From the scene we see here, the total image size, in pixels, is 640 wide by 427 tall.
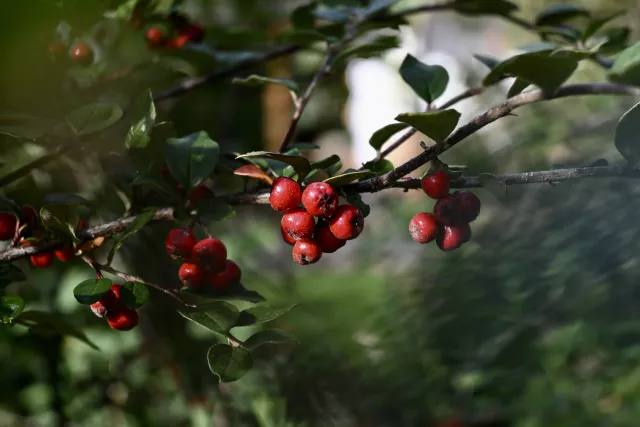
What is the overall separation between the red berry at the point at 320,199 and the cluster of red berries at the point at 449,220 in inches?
3.7

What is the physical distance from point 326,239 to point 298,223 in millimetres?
46

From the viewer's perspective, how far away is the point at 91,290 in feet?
2.10

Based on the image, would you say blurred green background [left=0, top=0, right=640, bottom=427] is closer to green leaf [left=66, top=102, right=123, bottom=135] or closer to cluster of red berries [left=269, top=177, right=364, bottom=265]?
green leaf [left=66, top=102, right=123, bottom=135]

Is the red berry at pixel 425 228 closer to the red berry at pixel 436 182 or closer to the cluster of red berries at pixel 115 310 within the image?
the red berry at pixel 436 182

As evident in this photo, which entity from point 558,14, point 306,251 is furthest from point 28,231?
point 558,14

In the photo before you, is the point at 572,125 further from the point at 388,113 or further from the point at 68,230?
the point at 388,113

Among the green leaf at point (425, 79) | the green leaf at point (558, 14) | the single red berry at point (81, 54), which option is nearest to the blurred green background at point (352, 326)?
the single red berry at point (81, 54)

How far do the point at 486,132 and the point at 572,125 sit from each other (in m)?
0.89

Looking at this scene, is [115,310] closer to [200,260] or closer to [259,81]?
[200,260]

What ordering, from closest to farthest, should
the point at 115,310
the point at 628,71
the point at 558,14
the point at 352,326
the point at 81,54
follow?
the point at 628,71
the point at 115,310
the point at 81,54
the point at 558,14
the point at 352,326

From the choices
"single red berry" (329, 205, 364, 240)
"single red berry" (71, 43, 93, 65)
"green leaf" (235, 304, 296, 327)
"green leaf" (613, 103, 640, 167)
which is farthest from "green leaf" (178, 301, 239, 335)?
"single red berry" (71, 43, 93, 65)

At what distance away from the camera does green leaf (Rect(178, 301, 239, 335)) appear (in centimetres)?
61

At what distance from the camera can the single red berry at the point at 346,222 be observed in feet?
1.97

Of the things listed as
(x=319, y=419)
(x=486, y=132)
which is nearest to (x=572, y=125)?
(x=486, y=132)
